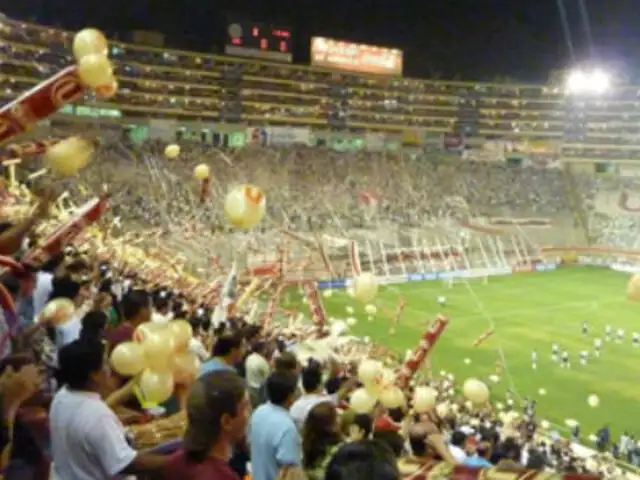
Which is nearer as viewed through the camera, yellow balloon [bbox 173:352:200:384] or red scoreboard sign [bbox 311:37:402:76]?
yellow balloon [bbox 173:352:200:384]

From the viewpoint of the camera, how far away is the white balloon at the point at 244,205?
6.99 m

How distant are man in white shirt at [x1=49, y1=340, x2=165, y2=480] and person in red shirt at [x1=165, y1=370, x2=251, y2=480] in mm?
317

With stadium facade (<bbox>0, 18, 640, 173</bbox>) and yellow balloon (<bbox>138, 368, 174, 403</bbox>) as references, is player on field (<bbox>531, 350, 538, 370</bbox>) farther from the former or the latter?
stadium facade (<bbox>0, 18, 640, 173</bbox>)

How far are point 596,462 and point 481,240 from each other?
33.3m

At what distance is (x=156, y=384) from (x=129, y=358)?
0.73 feet

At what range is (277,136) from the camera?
5344cm

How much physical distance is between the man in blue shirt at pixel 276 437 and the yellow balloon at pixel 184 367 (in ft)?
1.83

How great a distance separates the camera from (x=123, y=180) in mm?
41969

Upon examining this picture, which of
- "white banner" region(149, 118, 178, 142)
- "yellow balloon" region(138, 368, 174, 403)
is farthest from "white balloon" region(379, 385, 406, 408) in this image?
"white banner" region(149, 118, 178, 142)

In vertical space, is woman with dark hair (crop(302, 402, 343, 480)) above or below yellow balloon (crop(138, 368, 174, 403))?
below

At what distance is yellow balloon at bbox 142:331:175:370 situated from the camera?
14.3ft

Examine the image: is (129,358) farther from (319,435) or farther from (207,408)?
(207,408)

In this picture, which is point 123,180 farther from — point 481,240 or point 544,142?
point 544,142

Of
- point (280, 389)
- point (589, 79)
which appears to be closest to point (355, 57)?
point (589, 79)
